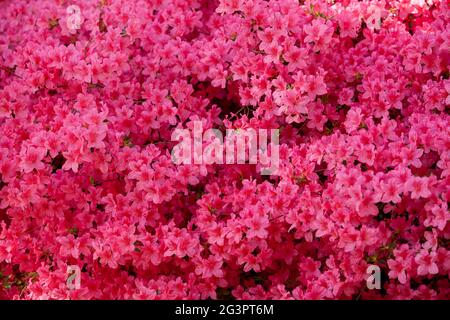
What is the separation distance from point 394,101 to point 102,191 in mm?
1260

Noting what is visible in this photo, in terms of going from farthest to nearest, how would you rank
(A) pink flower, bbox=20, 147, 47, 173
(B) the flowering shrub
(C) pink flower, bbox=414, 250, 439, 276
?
1. (A) pink flower, bbox=20, 147, 47, 173
2. (B) the flowering shrub
3. (C) pink flower, bbox=414, 250, 439, 276

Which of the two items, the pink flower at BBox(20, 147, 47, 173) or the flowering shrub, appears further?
the pink flower at BBox(20, 147, 47, 173)

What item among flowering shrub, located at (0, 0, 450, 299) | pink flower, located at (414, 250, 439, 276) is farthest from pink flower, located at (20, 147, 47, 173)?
pink flower, located at (414, 250, 439, 276)

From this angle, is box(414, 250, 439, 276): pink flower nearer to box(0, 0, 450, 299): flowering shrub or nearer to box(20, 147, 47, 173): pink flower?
box(0, 0, 450, 299): flowering shrub

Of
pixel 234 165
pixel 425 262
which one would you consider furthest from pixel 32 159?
pixel 425 262

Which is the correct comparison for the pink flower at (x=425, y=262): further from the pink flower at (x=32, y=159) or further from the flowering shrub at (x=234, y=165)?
the pink flower at (x=32, y=159)

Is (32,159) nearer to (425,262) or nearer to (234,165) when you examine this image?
(234,165)

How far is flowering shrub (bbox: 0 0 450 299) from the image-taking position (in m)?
2.54

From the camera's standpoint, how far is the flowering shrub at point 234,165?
254 centimetres

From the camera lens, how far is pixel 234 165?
9.29ft

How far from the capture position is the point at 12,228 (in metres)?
2.94
